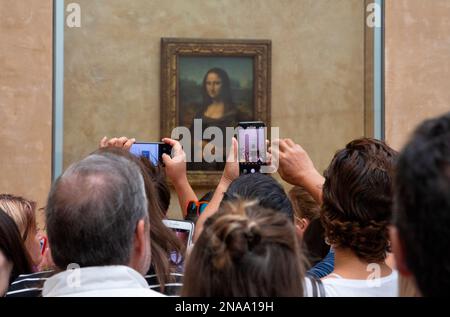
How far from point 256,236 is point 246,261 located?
0.07 m

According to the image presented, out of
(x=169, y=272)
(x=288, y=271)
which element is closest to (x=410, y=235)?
(x=288, y=271)

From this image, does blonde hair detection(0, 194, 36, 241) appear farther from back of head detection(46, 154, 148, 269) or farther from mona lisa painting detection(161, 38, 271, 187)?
mona lisa painting detection(161, 38, 271, 187)

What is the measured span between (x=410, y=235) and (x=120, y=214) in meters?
0.98

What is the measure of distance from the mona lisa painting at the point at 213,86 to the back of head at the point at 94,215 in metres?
7.22

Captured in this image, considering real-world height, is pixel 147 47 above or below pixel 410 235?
above

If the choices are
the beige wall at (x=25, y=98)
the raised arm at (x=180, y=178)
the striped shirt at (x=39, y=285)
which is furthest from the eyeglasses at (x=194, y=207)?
the beige wall at (x=25, y=98)

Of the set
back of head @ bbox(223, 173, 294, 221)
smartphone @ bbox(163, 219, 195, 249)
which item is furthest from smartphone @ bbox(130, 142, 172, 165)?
back of head @ bbox(223, 173, 294, 221)

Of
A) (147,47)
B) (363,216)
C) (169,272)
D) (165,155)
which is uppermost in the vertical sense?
(147,47)

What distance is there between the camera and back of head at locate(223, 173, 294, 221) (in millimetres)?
2783

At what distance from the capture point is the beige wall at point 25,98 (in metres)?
7.72

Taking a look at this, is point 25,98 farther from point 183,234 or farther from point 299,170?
point 299,170

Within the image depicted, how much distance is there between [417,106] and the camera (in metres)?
8.52
